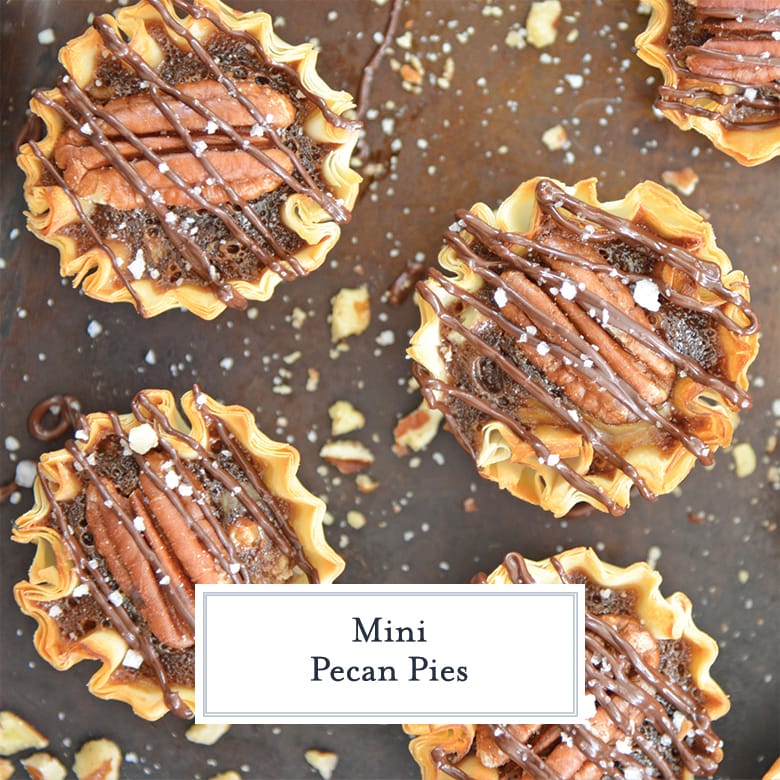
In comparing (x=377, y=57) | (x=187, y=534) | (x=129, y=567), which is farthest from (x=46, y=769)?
(x=377, y=57)

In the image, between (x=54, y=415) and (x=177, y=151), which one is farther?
(x=54, y=415)

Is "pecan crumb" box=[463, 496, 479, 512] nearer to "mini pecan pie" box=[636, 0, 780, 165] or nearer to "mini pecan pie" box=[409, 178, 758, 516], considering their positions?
"mini pecan pie" box=[409, 178, 758, 516]

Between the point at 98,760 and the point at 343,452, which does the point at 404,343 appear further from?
the point at 98,760

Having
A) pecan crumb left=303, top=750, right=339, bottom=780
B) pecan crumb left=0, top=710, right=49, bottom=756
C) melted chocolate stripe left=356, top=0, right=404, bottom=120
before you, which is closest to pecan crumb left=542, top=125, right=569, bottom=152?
melted chocolate stripe left=356, top=0, right=404, bottom=120

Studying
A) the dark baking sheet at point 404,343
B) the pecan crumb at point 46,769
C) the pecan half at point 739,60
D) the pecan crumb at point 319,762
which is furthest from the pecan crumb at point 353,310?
the pecan crumb at point 46,769

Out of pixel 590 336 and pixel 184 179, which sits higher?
pixel 184 179

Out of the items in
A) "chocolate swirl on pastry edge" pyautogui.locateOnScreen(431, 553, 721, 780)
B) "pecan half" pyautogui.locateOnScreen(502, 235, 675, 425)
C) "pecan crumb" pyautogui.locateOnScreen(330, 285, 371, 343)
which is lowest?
"chocolate swirl on pastry edge" pyautogui.locateOnScreen(431, 553, 721, 780)
